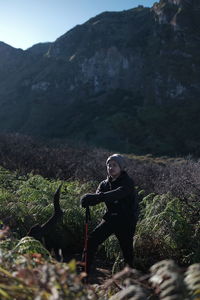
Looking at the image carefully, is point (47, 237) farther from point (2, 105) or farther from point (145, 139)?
point (2, 105)

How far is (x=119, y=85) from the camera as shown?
6888 centimetres

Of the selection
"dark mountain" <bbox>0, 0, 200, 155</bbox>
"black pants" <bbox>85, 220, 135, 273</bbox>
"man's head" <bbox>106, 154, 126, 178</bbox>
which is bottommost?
"black pants" <bbox>85, 220, 135, 273</bbox>

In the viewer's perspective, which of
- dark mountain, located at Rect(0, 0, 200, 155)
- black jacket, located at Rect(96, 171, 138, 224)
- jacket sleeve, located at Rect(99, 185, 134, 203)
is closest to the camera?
jacket sleeve, located at Rect(99, 185, 134, 203)

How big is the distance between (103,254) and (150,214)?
97 centimetres

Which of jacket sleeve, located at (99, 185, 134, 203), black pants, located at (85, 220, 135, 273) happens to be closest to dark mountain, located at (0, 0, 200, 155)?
black pants, located at (85, 220, 135, 273)

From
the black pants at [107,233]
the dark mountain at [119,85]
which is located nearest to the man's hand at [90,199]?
the black pants at [107,233]

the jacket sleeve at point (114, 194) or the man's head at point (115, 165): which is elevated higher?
the man's head at point (115, 165)

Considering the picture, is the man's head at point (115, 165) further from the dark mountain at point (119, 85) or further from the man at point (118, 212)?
the dark mountain at point (119, 85)

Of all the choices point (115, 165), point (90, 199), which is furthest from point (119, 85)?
point (90, 199)

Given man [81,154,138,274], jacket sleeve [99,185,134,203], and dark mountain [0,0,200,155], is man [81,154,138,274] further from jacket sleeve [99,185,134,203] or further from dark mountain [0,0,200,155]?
dark mountain [0,0,200,155]

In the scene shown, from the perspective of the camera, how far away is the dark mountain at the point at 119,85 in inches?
2050

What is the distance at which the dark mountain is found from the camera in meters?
52.1

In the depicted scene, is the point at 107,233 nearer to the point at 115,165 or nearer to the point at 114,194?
the point at 114,194

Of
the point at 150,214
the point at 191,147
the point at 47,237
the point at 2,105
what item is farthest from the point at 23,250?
the point at 2,105
